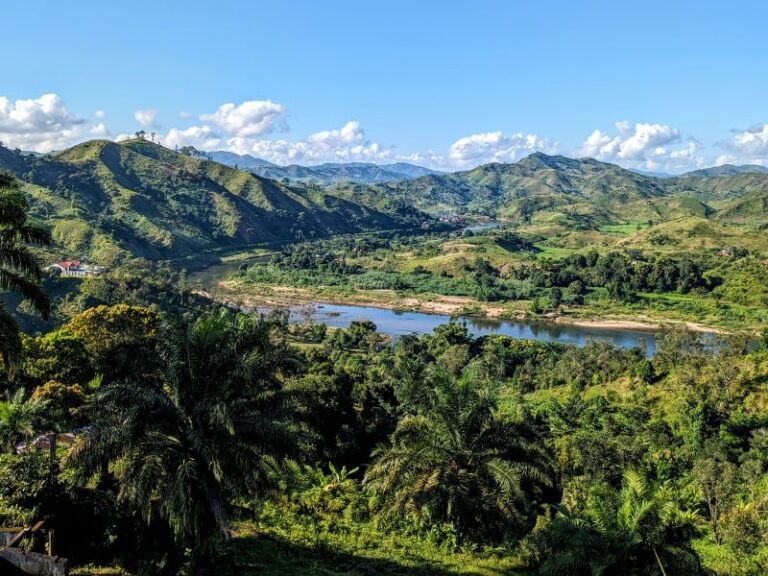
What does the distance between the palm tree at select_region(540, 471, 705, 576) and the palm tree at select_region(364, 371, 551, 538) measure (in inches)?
73.2

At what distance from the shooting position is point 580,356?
60.3 m

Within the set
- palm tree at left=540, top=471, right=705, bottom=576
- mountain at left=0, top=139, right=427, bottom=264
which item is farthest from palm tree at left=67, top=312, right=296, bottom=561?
mountain at left=0, top=139, right=427, bottom=264

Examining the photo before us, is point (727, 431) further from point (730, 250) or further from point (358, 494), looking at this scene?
point (730, 250)

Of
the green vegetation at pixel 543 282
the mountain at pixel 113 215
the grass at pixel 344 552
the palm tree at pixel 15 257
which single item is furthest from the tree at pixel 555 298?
the palm tree at pixel 15 257

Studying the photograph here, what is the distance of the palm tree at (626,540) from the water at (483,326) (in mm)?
73719

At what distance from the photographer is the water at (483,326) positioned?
3570 inches

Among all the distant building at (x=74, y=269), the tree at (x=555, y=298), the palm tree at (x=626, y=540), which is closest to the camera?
the palm tree at (x=626, y=540)

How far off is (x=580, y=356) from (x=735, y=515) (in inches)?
1596

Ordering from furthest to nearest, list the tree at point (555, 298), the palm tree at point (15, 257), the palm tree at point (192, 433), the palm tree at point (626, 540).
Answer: the tree at point (555, 298)
the palm tree at point (626, 540)
the palm tree at point (15, 257)
the palm tree at point (192, 433)

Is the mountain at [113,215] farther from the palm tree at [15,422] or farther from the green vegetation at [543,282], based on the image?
the palm tree at [15,422]

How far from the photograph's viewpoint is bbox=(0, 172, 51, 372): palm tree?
469 inches

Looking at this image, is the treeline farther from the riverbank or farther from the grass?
the riverbank

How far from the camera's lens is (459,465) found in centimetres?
1617

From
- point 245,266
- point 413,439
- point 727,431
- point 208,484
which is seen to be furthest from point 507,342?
point 245,266
